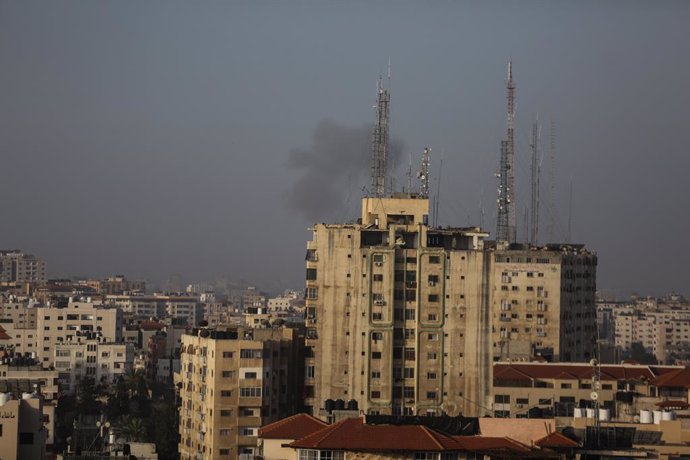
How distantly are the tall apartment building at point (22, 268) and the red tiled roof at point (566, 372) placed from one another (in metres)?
121

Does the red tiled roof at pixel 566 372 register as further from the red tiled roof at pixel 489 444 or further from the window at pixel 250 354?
the red tiled roof at pixel 489 444

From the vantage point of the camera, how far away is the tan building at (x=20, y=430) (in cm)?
3472

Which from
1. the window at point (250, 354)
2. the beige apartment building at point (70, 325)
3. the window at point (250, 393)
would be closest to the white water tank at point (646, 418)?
the window at point (250, 393)

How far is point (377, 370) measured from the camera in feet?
180

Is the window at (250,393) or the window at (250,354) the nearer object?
the window at (250,393)

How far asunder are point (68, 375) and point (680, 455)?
170 ft

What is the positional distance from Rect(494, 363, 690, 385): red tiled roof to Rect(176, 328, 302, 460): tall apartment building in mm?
5886

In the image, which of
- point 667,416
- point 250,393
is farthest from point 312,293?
point 667,416

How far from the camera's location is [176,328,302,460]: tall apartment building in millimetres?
51406

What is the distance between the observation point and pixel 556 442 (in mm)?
32812

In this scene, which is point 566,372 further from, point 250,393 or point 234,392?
point 234,392

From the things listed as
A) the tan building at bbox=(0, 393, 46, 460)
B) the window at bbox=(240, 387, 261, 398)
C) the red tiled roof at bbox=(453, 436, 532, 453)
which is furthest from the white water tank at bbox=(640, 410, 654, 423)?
the window at bbox=(240, 387, 261, 398)

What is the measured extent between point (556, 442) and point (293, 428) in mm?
6413

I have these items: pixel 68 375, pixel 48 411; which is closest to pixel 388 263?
pixel 48 411
